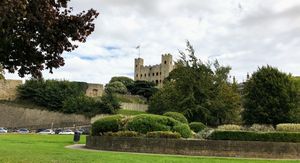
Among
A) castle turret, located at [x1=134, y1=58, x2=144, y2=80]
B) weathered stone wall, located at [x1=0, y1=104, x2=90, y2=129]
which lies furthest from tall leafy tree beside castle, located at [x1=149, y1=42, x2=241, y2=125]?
castle turret, located at [x1=134, y1=58, x2=144, y2=80]

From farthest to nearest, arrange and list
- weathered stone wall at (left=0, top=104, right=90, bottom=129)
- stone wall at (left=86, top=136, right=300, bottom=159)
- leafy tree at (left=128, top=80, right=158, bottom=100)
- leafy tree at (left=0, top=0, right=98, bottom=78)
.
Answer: leafy tree at (left=128, top=80, right=158, bottom=100)
weathered stone wall at (left=0, top=104, right=90, bottom=129)
stone wall at (left=86, top=136, right=300, bottom=159)
leafy tree at (left=0, top=0, right=98, bottom=78)

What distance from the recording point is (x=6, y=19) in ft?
25.2

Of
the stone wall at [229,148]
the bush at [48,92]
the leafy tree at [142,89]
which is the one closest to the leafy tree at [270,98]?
the stone wall at [229,148]

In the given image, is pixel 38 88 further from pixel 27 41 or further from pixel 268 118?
pixel 27 41

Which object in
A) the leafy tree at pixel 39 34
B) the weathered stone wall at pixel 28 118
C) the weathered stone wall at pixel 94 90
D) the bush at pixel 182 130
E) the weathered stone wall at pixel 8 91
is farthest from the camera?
the weathered stone wall at pixel 94 90

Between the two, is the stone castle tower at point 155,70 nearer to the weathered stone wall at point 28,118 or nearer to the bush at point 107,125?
the weathered stone wall at point 28,118

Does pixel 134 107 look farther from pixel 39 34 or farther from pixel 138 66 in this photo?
pixel 39 34

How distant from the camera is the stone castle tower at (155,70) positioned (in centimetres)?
14588

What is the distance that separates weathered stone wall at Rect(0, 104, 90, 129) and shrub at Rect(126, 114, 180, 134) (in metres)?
62.3

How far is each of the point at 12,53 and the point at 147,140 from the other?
13.4 metres

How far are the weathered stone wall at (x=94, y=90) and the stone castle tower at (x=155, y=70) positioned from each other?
3658 cm

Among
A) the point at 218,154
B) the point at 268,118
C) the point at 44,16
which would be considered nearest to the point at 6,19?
the point at 44,16

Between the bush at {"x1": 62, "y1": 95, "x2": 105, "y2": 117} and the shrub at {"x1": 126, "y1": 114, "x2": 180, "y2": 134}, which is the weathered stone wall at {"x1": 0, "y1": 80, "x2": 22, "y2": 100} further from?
the shrub at {"x1": 126, "y1": 114, "x2": 180, "y2": 134}

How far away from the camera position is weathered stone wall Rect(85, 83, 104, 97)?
104 metres
